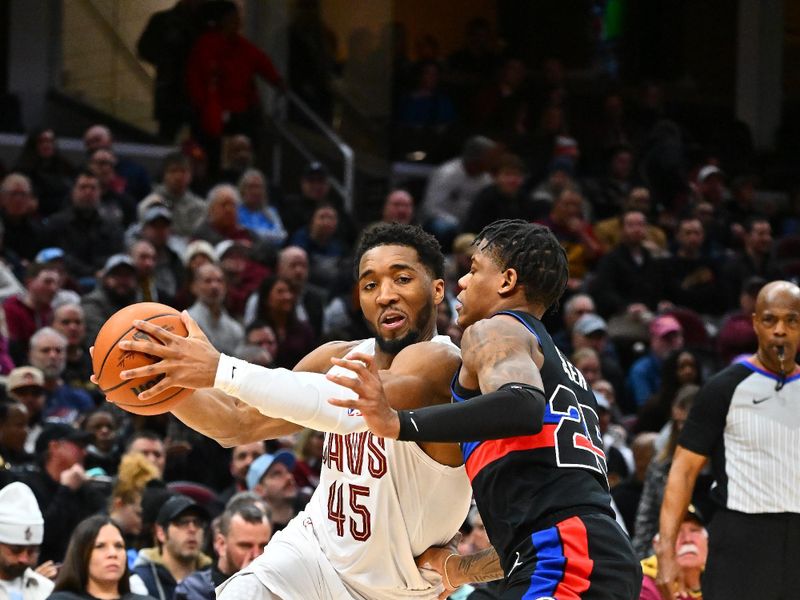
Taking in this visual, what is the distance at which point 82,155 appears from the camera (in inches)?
577

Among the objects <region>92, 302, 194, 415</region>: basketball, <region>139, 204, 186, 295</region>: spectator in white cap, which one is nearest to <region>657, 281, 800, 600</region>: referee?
<region>92, 302, 194, 415</region>: basketball

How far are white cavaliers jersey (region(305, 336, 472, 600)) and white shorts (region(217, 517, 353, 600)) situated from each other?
38 millimetres

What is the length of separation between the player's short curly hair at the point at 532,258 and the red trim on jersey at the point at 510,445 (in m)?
0.48

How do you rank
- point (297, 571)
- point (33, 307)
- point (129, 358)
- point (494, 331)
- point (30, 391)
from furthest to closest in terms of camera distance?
point (33, 307), point (30, 391), point (297, 571), point (129, 358), point (494, 331)

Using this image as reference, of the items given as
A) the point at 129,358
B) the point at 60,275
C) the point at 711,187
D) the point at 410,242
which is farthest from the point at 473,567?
the point at 711,187

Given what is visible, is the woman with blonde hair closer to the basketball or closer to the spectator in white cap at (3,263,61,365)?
the spectator in white cap at (3,263,61,365)

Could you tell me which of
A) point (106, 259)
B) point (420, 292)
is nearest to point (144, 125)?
point (106, 259)

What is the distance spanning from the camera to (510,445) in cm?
456

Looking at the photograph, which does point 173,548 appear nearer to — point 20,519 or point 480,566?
point 20,519

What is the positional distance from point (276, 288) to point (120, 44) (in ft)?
15.5

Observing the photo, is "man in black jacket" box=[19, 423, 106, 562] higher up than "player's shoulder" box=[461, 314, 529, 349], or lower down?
lower down

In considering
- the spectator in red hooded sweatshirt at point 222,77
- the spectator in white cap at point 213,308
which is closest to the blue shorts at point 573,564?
the spectator in white cap at point 213,308

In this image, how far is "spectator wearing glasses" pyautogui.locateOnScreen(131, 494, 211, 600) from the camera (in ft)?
26.9

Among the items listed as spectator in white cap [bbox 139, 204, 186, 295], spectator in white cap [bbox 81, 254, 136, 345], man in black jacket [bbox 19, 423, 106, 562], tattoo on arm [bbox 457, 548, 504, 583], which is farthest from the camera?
spectator in white cap [bbox 139, 204, 186, 295]
